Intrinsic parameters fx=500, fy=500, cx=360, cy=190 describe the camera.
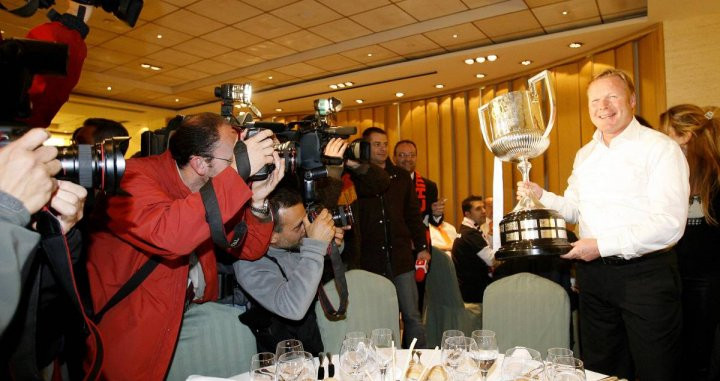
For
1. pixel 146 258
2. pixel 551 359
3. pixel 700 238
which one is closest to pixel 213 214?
pixel 146 258

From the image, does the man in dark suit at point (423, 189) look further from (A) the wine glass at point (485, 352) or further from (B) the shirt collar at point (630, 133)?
(A) the wine glass at point (485, 352)

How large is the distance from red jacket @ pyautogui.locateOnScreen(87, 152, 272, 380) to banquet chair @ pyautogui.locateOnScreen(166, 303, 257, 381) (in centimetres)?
21

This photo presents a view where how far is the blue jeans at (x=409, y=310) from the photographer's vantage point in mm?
3199

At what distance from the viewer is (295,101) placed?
779 centimetres

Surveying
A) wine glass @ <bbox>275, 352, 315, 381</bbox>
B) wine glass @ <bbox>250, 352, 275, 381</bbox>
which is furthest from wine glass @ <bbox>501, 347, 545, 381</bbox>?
wine glass @ <bbox>250, 352, 275, 381</bbox>

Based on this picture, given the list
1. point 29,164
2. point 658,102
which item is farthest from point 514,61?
point 29,164

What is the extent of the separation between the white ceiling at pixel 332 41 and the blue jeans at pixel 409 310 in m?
2.54

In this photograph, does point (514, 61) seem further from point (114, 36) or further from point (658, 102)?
point (114, 36)

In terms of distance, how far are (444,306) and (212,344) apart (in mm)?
1899

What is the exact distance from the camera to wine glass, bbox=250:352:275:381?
4.19 ft

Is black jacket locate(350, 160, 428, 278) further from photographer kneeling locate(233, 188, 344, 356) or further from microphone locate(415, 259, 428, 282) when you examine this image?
photographer kneeling locate(233, 188, 344, 356)

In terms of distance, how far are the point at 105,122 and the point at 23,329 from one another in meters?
2.18

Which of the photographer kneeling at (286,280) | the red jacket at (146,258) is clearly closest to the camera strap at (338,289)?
the photographer kneeling at (286,280)

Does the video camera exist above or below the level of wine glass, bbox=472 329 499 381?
above
